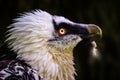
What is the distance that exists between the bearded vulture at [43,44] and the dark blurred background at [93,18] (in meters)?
3.73

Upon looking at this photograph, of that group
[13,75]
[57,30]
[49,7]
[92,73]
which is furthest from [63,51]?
[92,73]

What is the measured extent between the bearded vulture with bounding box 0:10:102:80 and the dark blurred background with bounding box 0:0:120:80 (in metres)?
3.73

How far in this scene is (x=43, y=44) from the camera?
19.5 feet

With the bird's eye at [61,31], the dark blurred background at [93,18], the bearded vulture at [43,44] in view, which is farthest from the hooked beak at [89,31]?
the dark blurred background at [93,18]

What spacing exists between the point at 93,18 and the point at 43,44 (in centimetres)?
472

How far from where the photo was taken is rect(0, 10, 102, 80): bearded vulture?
5785 mm

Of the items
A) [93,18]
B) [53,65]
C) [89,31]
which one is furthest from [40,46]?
[93,18]

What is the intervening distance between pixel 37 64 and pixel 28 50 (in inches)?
5.2

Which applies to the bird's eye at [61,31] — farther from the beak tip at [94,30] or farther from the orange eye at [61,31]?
the beak tip at [94,30]

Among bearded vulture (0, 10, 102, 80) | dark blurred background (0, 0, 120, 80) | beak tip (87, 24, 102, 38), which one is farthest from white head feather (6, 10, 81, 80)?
dark blurred background (0, 0, 120, 80)

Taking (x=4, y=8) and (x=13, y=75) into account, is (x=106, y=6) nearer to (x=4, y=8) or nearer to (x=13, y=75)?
(x=4, y=8)

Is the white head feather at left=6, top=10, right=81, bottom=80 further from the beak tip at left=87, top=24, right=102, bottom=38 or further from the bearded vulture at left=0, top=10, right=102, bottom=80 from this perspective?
the beak tip at left=87, top=24, right=102, bottom=38

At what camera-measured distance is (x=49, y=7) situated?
33.7ft

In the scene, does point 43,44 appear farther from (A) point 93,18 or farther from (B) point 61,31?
(A) point 93,18
